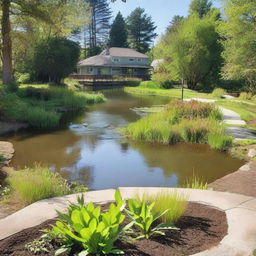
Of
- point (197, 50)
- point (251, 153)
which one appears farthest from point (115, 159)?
point (197, 50)

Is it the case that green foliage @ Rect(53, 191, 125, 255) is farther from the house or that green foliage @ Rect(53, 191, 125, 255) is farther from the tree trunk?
the house

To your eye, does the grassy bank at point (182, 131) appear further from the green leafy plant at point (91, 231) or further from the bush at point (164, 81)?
the bush at point (164, 81)

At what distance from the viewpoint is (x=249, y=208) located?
4.82 metres

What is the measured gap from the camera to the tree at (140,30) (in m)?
78.6

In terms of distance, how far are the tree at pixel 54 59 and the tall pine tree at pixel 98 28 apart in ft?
157

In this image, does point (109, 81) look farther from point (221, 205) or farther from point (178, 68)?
point (221, 205)

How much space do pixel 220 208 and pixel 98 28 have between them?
253ft

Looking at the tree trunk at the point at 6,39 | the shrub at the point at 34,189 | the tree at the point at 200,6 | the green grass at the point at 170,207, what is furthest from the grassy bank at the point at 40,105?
the tree at the point at 200,6

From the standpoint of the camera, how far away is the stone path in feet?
11.8

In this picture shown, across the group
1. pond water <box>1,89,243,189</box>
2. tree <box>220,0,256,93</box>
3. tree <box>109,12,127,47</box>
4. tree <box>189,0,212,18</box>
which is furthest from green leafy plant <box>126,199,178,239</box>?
tree <box>109,12,127,47</box>

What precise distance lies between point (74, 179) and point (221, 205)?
402 cm

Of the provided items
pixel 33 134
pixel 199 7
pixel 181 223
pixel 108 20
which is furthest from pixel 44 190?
pixel 108 20

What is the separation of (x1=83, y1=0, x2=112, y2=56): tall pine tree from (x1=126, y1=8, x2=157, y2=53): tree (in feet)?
18.7

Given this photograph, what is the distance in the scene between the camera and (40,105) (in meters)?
18.5
